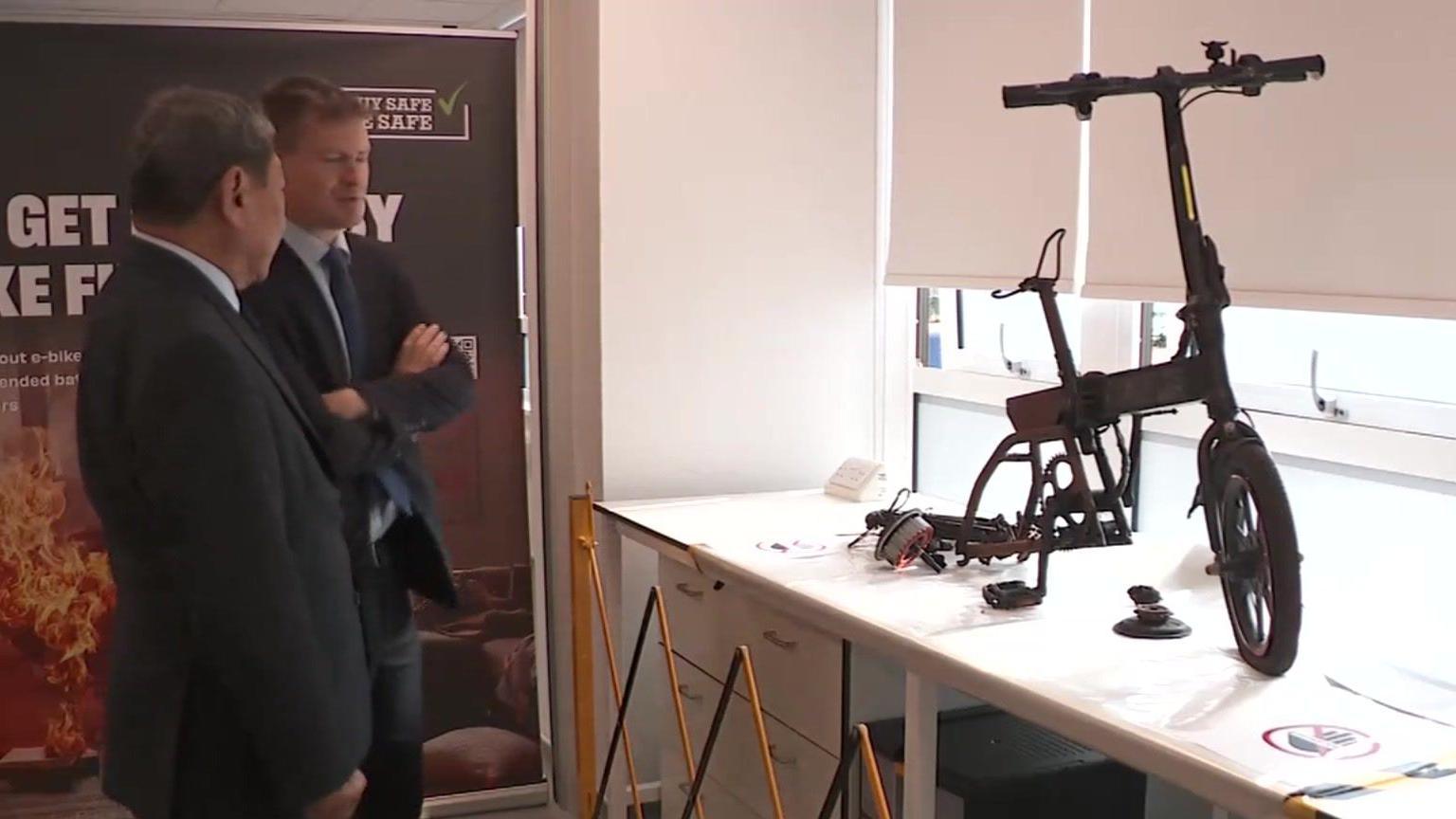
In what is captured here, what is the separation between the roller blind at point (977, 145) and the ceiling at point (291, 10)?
3.04ft

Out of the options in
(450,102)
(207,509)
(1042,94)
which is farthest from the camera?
(450,102)

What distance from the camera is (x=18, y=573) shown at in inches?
112

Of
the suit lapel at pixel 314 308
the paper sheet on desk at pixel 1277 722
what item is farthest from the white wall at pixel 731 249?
the paper sheet on desk at pixel 1277 722

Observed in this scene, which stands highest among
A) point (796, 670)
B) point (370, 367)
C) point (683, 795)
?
point (370, 367)

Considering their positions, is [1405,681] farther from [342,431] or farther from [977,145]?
[342,431]

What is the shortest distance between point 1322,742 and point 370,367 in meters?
1.75

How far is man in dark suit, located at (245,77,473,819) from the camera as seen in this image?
243cm

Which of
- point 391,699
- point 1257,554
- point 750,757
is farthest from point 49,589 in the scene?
point 1257,554

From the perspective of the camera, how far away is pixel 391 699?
8.81 feet

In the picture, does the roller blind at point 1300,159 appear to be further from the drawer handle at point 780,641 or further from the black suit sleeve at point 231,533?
the black suit sleeve at point 231,533

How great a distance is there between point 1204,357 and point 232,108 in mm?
1649

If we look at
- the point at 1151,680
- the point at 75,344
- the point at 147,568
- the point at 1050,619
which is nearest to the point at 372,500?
the point at 147,568

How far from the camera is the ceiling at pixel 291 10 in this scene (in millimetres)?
2670

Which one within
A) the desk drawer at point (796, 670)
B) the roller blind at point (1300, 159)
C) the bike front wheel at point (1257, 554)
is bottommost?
the desk drawer at point (796, 670)
